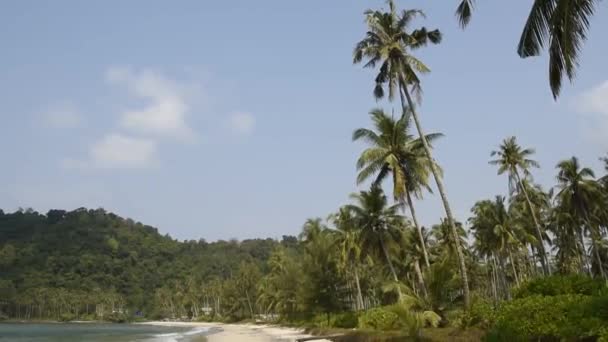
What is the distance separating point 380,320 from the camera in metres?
32.2

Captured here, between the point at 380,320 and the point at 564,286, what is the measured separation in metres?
15.3

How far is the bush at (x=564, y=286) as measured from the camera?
1797 cm

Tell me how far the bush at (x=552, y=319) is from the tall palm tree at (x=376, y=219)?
68.8 ft

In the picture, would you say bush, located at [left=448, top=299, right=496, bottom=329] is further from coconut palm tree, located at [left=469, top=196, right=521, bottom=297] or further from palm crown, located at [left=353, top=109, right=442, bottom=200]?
coconut palm tree, located at [left=469, top=196, right=521, bottom=297]

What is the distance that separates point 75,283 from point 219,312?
7713 cm

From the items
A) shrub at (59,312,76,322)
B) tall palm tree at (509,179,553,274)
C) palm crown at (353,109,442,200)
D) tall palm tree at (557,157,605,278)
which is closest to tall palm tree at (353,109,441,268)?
palm crown at (353,109,442,200)

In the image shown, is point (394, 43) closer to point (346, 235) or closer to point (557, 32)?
point (557, 32)

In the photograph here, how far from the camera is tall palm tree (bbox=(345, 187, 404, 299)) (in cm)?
3928

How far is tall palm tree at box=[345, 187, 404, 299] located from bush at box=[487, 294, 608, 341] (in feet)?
68.8

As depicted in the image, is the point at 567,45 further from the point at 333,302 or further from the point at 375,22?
the point at 333,302

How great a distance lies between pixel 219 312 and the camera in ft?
464

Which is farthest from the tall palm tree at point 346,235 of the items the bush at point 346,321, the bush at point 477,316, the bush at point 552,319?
the bush at point 552,319

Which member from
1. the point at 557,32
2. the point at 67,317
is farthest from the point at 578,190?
the point at 67,317

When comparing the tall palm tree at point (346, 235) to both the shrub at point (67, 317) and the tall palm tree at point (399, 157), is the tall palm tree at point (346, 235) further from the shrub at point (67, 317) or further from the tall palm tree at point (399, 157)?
the shrub at point (67, 317)
